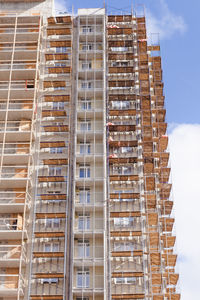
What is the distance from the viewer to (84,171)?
46688mm

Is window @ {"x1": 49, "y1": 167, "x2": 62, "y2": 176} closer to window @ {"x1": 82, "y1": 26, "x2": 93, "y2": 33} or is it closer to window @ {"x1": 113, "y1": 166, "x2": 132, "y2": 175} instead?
window @ {"x1": 113, "y1": 166, "x2": 132, "y2": 175}

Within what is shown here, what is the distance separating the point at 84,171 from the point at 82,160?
1.04 m

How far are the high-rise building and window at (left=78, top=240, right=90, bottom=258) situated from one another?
3.8 inches

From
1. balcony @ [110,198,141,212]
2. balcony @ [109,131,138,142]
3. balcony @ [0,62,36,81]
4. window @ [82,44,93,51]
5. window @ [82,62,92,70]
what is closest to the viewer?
balcony @ [110,198,141,212]

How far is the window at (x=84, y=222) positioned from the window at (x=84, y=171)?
410 cm

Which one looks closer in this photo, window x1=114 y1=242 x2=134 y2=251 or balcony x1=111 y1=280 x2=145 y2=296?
balcony x1=111 y1=280 x2=145 y2=296

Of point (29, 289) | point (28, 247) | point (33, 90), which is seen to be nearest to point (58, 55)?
point (33, 90)

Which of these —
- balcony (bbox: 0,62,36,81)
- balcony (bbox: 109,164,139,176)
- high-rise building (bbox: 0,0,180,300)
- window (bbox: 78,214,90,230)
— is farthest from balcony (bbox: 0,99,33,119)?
window (bbox: 78,214,90,230)

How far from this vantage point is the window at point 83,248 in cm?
4231

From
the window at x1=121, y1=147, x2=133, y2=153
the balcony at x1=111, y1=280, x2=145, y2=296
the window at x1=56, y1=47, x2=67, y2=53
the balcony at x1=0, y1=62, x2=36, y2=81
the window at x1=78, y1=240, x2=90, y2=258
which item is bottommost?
the balcony at x1=111, y1=280, x2=145, y2=296

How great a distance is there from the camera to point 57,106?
51062 millimetres

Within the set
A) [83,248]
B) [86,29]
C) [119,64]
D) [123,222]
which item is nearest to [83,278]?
[83,248]

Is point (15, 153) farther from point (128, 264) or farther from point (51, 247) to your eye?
point (128, 264)

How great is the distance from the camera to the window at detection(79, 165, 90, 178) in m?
46.5
